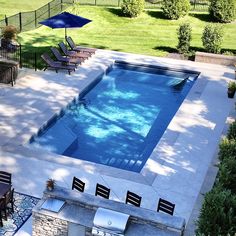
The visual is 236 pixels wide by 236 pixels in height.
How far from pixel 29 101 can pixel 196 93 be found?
25.8 ft

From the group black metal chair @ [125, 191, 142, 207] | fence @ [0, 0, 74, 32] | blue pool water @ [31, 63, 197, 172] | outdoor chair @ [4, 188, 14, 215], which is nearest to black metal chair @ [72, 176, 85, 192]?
black metal chair @ [125, 191, 142, 207]

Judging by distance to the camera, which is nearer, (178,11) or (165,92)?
(165,92)

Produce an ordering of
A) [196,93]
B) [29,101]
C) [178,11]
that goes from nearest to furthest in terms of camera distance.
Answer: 1. [29,101]
2. [196,93]
3. [178,11]

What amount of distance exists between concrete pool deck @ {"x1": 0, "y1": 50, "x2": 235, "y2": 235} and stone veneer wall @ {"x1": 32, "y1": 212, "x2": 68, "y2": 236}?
136 centimetres

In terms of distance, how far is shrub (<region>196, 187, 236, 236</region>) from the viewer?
10.8 metres

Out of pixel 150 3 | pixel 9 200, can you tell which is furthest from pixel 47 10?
pixel 9 200

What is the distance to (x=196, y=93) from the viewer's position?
23.8m

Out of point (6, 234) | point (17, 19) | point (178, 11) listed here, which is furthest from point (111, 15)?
point (6, 234)

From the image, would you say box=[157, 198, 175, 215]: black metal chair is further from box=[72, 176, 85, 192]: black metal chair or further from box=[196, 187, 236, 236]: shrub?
box=[72, 176, 85, 192]: black metal chair

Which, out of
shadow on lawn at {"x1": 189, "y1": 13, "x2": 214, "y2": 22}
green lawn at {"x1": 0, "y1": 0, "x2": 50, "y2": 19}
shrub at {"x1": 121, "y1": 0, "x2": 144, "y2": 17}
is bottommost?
green lawn at {"x1": 0, "y1": 0, "x2": 50, "y2": 19}

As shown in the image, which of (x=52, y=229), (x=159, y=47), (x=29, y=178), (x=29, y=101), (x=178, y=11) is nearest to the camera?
(x=52, y=229)

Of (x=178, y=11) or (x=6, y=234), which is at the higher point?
(x=178, y=11)

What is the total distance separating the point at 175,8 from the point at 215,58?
930 cm

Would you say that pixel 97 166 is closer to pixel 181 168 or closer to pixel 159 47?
pixel 181 168
